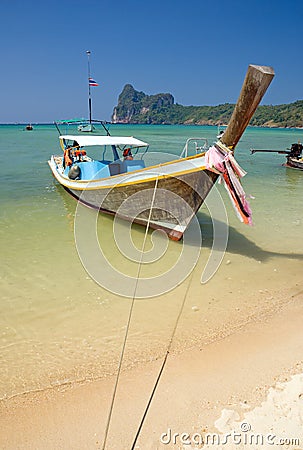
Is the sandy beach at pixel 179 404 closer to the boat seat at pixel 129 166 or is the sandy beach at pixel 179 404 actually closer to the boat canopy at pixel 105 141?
the boat seat at pixel 129 166

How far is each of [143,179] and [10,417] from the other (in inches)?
206

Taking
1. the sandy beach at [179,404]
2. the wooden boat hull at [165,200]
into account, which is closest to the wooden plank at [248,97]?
the wooden boat hull at [165,200]

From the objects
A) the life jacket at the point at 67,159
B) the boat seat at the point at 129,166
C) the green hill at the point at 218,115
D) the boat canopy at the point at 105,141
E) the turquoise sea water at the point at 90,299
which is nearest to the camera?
the turquoise sea water at the point at 90,299

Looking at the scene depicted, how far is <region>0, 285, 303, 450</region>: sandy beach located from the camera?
2.94 metres

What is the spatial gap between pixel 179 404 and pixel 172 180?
183 inches

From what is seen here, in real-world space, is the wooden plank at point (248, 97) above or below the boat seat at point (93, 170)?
above

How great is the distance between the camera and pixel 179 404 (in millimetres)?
3283

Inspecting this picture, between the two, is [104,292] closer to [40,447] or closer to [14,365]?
[14,365]

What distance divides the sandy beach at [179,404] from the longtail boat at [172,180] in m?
2.85

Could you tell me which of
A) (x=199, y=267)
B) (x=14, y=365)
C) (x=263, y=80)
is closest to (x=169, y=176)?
(x=199, y=267)

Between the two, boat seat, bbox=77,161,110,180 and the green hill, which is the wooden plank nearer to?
boat seat, bbox=77,161,110,180

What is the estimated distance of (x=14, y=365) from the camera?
4.00 m

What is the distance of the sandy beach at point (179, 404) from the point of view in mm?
2936

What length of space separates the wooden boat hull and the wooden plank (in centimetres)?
86
